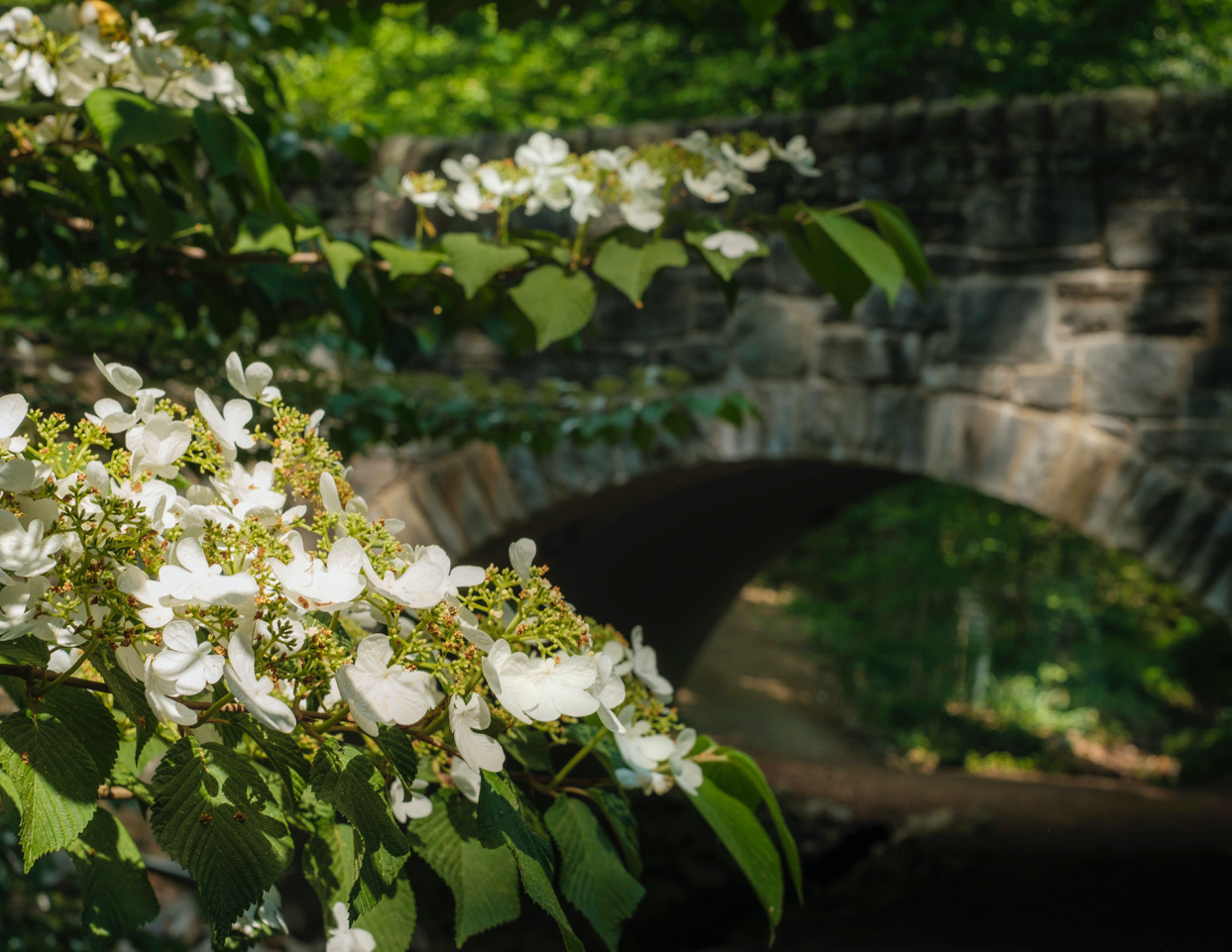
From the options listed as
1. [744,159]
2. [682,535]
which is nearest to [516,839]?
[744,159]

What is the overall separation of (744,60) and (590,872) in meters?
6.69

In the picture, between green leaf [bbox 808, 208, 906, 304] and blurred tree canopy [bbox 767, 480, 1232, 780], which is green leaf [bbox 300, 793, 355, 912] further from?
blurred tree canopy [bbox 767, 480, 1232, 780]

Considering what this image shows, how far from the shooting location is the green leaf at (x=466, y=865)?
59 cm

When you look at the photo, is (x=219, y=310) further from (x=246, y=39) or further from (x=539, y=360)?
(x=539, y=360)

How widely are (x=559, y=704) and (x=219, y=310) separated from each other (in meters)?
0.92

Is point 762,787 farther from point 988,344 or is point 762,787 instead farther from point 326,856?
point 988,344

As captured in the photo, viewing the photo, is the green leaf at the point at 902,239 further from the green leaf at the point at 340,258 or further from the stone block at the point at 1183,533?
the stone block at the point at 1183,533

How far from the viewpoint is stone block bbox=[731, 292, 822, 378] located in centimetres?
297

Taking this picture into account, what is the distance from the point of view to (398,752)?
1.62 ft

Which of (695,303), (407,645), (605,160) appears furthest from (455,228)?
(407,645)

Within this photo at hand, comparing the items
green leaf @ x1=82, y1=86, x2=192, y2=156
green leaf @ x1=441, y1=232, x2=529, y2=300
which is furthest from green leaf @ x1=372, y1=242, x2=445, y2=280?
green leaf @ x1=82, y1=86, x2=192, y2=156

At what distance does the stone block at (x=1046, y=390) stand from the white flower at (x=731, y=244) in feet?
6.76

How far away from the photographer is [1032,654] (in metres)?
8.55

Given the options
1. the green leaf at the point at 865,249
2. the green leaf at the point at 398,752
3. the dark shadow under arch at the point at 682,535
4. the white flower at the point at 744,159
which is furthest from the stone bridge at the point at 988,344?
the green leaf at the point at 398,752
